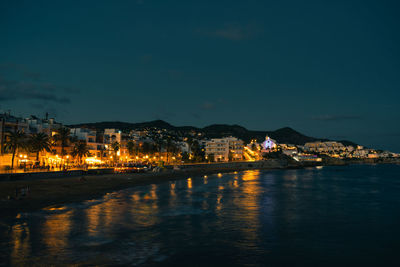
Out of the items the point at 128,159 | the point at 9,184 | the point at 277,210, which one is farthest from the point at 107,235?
the point at 128,159

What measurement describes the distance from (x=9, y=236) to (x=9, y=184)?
2351 centimetres

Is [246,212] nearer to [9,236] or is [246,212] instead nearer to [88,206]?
[88,206]

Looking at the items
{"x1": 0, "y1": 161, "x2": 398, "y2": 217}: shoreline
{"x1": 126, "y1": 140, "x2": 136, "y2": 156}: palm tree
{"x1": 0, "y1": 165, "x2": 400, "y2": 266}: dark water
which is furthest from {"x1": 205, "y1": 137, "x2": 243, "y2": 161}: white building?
{"x1": 0, "y1": 165, "x2": 400, "y2": 266}: dark water

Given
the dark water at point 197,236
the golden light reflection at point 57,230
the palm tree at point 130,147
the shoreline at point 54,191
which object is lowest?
the dark water at point 197,236

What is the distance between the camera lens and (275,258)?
2012 centimetres

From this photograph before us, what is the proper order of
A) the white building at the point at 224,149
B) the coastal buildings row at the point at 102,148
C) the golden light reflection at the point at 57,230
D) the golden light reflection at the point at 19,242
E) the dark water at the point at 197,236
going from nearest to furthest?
the golden light reflection at the point at 19,242
the dark water at the point at 197,236
the golden light reflection at the point at 57,230
the coastal buildings row at the point at 102,148
the white building at the point at 224,149

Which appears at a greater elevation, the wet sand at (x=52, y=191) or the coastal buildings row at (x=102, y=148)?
the coastal buildings row at (x=102, y=148)

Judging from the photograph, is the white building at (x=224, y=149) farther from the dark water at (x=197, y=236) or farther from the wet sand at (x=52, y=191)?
the dark water at (x=197, y=236)

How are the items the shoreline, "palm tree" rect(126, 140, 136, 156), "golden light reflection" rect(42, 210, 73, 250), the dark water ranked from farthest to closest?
"palm tree" rect(126, 140, 136, 156), the shoreline, "golden light reflection" rect(42, 210, 73, 250), the dark water

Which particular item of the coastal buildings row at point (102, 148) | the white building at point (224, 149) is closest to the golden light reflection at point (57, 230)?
the coastal buildings row at point (102, 148)

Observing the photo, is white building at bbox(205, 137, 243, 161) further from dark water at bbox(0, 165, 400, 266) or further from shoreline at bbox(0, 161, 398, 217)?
dark water at bbox(0, 165, 400, 266)

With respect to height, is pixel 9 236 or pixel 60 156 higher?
pixel 60 156

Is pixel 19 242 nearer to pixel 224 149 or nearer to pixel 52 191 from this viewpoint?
pixel 52 191

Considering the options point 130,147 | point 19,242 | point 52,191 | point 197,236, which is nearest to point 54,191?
point 52,191
